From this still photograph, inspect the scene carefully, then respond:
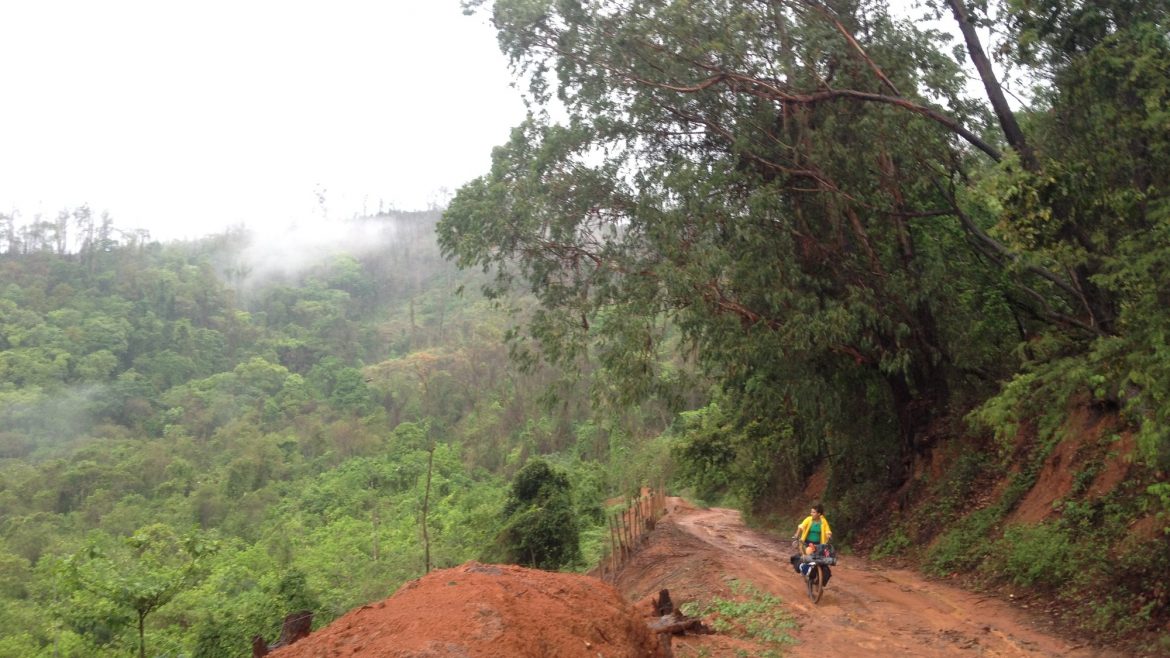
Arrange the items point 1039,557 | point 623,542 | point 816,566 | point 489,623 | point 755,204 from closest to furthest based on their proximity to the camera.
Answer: point 489,623 → point 1039,557 → point 816,566 → point 755,204 → point 623,542

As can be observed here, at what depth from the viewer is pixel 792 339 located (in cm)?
1387

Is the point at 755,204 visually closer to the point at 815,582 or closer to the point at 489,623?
the point at 815,582

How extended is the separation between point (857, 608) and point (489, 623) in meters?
7.16

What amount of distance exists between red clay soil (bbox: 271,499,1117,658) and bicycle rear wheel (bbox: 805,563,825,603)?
131mm

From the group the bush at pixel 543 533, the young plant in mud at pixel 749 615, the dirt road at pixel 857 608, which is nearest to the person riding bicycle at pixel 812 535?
the dirt road at pixel 857 608

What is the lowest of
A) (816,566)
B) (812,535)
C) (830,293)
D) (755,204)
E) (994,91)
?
(816,566)

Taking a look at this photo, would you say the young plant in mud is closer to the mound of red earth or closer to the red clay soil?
the red clay soil

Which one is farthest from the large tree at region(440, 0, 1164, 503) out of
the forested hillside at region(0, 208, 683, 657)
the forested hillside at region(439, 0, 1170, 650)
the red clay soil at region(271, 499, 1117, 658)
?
the red clay soil at region(271, 499, 1117, 658)

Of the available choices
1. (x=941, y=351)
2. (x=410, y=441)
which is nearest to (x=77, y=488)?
(x=410, y=441)

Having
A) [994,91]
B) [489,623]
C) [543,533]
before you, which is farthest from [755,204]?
[489,623]

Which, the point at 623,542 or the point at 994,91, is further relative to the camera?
the point at 623,542

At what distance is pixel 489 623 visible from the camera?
5.77m

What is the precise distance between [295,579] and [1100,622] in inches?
587

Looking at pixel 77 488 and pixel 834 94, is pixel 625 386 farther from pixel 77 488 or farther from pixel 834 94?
pixel 77 488
